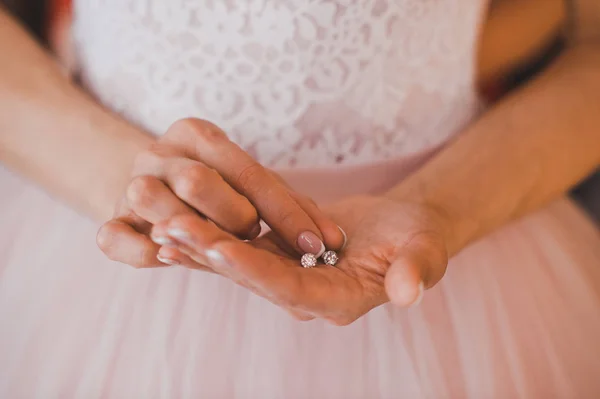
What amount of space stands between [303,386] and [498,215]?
1.07 feet

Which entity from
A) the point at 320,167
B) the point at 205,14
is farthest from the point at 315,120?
the point at 205,14

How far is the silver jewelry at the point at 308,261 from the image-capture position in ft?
1.64

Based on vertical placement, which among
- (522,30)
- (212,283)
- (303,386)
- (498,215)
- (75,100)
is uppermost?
(522,30)

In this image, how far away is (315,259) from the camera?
51 centimetres

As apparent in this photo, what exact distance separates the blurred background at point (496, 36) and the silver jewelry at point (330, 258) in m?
0.47

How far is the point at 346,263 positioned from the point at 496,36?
52 centimetres

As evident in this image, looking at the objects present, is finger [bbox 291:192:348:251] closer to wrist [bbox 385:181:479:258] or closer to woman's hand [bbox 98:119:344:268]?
woman's hand [bbox 98:119:344:268]

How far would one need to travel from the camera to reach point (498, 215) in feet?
2.29

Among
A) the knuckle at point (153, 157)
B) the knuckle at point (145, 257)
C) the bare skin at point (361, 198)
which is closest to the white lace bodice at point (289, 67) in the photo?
the bare skin at point (361, 198)

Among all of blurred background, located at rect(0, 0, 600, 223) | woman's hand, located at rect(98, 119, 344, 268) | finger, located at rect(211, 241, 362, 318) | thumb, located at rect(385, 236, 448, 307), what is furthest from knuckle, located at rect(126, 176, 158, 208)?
blurred background, located at rect(0, 0, 600, 223)

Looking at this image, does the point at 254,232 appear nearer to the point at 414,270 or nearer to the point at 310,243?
the point at 310,243

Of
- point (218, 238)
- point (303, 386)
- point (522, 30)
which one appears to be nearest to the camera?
point (218, 238)

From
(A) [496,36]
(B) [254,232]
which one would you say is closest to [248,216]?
(B) [254,232]

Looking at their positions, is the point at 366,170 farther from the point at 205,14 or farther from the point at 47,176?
the point at 47,176
